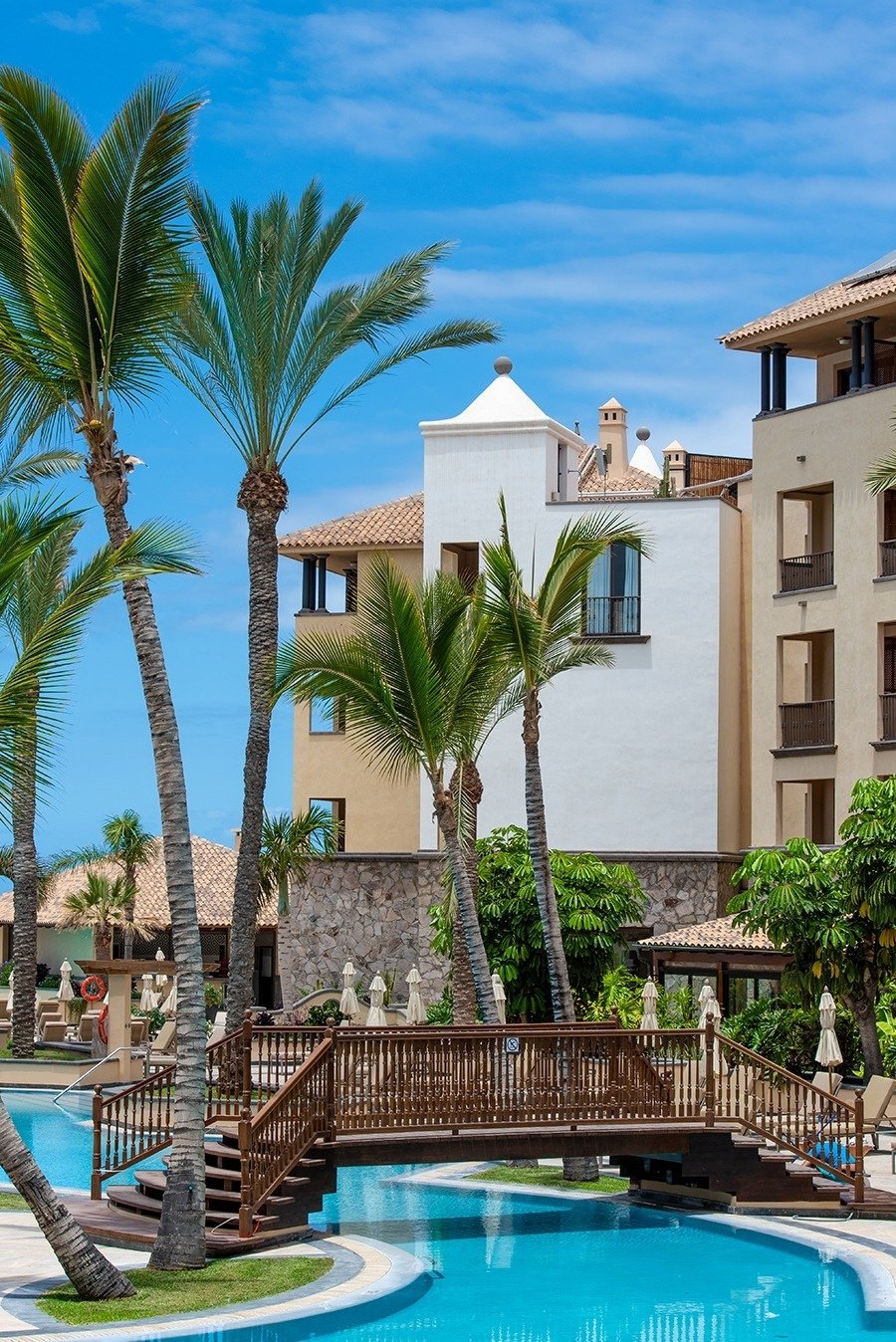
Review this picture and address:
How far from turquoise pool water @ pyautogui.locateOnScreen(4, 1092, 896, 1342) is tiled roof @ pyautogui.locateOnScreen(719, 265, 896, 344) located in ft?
68.9

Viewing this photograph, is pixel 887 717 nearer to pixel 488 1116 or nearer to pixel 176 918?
pixel 488 1116

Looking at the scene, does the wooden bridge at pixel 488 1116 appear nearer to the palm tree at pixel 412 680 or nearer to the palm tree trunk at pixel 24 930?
the palm tree at pixel 412 680

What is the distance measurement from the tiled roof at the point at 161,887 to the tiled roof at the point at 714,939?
24.9m

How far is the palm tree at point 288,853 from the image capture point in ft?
139

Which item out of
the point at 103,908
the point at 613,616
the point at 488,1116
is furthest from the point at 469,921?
the point at 103,908

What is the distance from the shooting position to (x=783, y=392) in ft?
129

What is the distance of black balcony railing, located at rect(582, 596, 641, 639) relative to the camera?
40.0 metres

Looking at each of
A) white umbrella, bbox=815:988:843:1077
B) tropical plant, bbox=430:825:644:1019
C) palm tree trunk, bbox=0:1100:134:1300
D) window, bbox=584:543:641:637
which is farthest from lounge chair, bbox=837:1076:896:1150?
window, bbox=584:543:641:637

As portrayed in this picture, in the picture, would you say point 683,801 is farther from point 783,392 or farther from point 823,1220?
point 823,1220

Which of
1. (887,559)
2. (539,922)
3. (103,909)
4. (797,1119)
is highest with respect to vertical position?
(887,559)

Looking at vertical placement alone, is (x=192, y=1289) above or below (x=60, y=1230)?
below

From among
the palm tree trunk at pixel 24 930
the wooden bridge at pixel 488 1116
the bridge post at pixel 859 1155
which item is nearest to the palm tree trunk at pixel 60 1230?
the wooden bridge at pixel 488 1116

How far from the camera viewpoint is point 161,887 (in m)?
59.7

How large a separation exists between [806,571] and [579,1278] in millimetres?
23155
